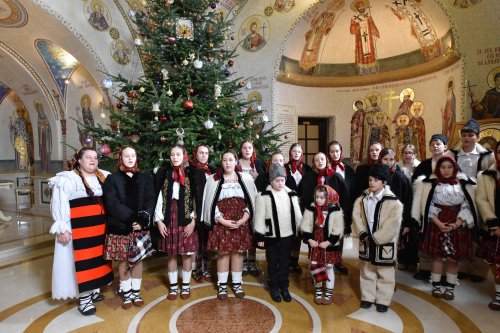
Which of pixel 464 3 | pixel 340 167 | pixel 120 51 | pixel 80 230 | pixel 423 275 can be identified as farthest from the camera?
pixel 120 51

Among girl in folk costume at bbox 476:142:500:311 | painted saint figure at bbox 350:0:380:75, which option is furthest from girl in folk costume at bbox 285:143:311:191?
painted saint figure at bbox 350:0:380:75

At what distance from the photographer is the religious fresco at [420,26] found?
8.57m

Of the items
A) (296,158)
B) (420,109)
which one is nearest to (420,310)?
(296,158)

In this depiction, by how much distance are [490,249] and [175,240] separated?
3736 millimetres

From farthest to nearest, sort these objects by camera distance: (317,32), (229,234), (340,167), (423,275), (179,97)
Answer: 1. (317,32)
2. (179,97)
3. (423,275)
4. (340,167)
5. (229,234)

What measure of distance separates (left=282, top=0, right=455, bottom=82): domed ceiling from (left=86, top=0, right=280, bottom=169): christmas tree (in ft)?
16.0

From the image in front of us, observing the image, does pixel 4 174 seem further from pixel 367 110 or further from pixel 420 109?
pixel 420 109

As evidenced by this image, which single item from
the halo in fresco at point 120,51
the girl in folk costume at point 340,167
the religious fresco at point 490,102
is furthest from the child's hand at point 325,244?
the halo in fresco at point 120,51

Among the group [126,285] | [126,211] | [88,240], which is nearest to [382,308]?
[126,285]

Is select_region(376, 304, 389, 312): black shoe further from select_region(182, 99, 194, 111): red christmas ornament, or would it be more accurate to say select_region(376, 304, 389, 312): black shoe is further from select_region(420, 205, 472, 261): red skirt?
select_region(182, 99, 194, 111): red christmas ornament

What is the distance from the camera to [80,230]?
12.0 feet

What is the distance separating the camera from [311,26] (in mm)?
9758

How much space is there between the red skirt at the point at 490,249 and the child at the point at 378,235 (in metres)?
1.15

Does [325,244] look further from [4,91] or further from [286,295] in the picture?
[4,91]
